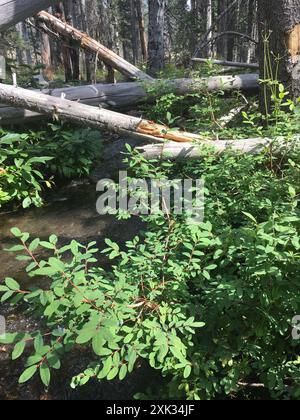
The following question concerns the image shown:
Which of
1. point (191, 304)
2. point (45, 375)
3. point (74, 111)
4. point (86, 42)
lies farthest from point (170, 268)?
point (86, 42)

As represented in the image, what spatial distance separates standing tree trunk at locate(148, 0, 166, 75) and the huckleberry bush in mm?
8117

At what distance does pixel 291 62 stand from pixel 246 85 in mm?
3675

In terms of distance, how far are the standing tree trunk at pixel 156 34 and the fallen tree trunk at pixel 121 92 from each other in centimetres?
231

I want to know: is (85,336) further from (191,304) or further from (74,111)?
(74,111)

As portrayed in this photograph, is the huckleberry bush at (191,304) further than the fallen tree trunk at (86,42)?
No

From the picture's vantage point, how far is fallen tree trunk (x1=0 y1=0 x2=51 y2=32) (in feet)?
17.6

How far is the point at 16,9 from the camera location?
545 centimetres

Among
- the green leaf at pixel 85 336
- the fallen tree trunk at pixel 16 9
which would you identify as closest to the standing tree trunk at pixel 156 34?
the fallen tree trunk at pixel 16 9

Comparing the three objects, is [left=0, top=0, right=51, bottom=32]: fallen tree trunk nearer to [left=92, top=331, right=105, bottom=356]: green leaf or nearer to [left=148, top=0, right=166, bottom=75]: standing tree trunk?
[left=148, top=0, right=166, bottom=75]: standing tree trunk

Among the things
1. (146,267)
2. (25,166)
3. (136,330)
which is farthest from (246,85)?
(136,330)

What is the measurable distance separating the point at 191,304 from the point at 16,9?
17.6 feet

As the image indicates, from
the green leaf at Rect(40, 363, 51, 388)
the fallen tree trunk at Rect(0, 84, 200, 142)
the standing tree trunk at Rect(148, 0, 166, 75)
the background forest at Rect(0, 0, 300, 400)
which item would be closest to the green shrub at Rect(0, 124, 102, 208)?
Answer: the background forest at Rect(0, 0, 300, 400)

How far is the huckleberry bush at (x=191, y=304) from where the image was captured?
1.70 meters

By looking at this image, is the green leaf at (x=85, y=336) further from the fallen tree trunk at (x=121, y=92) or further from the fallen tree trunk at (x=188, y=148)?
the fallen tree trunk at (x=121, y=92)
